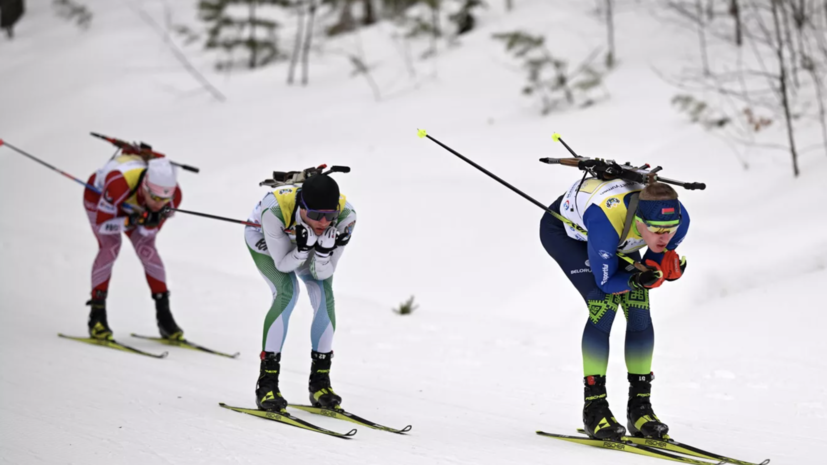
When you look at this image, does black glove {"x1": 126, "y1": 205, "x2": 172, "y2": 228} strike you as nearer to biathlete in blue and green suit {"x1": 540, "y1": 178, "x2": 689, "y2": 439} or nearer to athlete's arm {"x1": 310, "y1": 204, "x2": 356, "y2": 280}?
athlete's arm {"x1": 310, "y1": 204, "x2": 356, "y2": 280}

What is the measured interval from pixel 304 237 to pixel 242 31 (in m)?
17.2

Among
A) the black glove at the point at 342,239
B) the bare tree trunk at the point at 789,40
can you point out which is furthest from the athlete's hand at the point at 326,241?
the bare tree trunk at the point at 789,40

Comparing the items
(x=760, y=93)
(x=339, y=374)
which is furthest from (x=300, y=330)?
(x=760, y=93)

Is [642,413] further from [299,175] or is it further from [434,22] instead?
[434,22]

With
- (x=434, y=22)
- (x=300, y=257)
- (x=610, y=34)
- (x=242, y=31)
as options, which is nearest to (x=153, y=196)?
(x=300, y=257)

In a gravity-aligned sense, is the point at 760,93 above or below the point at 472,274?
above

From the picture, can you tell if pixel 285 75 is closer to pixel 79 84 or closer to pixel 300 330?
pixel 79 84

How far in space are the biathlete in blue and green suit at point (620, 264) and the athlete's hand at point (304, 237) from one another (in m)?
1.50

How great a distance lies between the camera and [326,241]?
16.7 ft

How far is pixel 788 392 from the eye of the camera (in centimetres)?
605

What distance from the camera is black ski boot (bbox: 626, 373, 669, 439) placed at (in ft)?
14.8

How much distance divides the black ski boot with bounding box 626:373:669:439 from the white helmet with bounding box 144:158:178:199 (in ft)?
15.2

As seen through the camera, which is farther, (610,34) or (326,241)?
Answer: (610,34)

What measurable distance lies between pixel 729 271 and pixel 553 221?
4.60m
